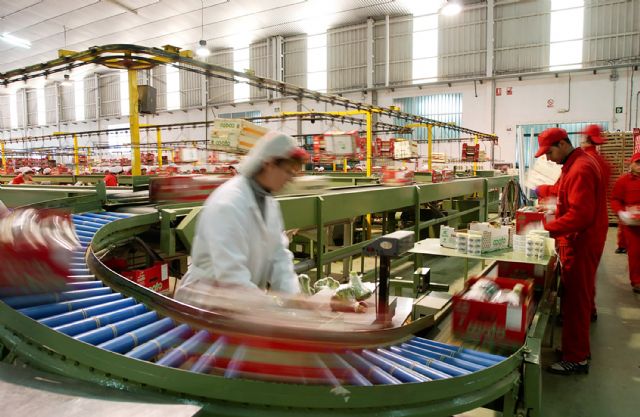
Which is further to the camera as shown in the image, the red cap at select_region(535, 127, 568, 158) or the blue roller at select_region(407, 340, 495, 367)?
the red cap at select_region(535, 127, 568, 158)

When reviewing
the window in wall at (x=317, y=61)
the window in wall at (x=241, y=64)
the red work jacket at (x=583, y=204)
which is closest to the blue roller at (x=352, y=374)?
the red work jacket at (x=583, y=204)

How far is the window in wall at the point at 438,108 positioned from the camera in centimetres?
1436

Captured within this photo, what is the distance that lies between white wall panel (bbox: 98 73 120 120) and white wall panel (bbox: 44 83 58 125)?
3.61 metres

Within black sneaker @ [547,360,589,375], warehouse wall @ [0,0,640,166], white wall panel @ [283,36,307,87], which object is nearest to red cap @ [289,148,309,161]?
black sneaker @ [547,360,589,375]

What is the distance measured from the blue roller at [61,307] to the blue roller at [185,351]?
464 millimetres

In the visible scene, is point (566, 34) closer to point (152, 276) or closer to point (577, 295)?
point (577, 295)

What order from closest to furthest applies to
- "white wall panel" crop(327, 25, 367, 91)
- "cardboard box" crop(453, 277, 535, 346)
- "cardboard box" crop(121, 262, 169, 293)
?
"cardboard box" crop(453, 277, 535, 346)
"cardboard box" crop(121, 262, 169, 293)
"white wall panel" crop(327, 25, 367, 91)

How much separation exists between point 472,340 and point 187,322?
5.27 feet

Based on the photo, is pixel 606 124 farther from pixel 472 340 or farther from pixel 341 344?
pixel 341 344

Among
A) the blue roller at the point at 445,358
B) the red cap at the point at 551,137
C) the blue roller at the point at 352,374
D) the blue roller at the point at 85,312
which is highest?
the red cap at the point at 551,137

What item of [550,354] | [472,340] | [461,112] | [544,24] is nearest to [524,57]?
[544,24]

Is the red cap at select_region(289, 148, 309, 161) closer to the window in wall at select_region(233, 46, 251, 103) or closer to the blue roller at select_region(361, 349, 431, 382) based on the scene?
the blue roller at select_region(361, 349, 431, 382)

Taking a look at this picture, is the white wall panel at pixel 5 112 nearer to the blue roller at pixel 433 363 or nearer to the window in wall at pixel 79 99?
the window in wall at pixel 79 99

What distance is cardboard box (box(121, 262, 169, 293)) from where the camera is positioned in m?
2.64
